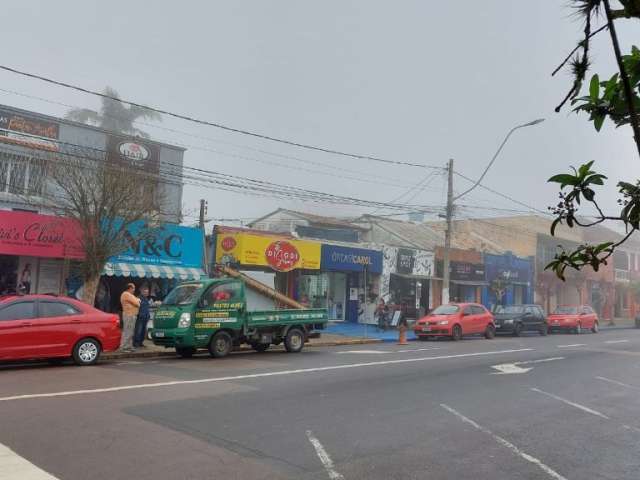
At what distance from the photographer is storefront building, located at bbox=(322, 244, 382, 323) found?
2910cm

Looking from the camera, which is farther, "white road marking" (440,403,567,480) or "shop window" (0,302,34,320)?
"shop window" (0,302,34,320)

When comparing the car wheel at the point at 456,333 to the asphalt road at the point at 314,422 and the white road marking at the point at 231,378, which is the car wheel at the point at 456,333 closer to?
the white road marking at the point at 231,378

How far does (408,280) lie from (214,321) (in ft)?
62.3

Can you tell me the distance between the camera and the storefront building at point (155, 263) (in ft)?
66.2

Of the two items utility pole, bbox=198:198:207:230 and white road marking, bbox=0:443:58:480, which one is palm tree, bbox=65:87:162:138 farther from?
white road marking, bbox=0:443:58:480

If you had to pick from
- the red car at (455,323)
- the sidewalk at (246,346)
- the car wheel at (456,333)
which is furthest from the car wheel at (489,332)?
the sidewalk at (246,346)

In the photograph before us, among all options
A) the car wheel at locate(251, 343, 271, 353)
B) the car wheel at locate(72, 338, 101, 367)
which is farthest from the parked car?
the car wheel at locate(72, 338, 101, 367)

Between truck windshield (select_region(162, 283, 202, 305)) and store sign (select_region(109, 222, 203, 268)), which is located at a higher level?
store sign (select_region(109, 222, 203, 268))

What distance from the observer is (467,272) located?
120 ft

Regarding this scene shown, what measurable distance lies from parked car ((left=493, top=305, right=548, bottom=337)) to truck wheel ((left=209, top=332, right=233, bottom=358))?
53.1 feet

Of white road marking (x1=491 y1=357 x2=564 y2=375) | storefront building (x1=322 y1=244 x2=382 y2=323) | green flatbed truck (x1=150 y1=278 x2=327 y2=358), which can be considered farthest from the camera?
storefront building (x1=322 y1=244 x2=382 y2=323)

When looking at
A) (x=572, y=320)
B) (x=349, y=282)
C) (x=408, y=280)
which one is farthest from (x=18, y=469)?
(x=572, y=320)

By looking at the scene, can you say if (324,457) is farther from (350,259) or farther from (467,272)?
(467,272)

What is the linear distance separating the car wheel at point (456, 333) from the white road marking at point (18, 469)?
19703 millimetres
